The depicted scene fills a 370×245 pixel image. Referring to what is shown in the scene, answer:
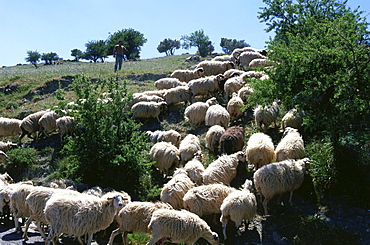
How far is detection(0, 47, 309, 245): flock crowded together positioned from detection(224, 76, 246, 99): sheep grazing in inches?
39.3

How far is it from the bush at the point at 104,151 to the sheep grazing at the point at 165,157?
1.25 feet

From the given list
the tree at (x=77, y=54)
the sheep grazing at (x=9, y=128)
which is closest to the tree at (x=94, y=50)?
the tree at (x=77, y=54)

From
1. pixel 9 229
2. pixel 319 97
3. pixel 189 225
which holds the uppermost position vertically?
pixel 319 97

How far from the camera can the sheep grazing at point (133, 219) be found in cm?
877

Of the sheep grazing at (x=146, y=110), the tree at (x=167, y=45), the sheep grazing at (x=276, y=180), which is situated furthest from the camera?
the tree at (x=167, y=45)

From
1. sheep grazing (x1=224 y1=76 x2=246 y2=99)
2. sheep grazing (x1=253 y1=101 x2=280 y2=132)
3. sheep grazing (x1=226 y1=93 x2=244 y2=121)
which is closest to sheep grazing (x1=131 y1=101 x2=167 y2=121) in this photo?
sheep grazing (x1=226 y1=93 x2=244 y2=121)

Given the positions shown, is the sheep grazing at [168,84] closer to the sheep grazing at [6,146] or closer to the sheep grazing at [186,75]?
the sheep grazing at [186,75]

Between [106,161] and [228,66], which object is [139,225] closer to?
[106,161]

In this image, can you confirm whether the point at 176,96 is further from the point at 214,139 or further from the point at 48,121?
the point at 48,121

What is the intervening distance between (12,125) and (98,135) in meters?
6.12

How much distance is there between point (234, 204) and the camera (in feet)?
29.2

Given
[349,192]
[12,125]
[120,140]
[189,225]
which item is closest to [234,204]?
[189,225]

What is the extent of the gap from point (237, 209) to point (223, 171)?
2.28m

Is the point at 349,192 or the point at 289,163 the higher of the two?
the point at 289,163
